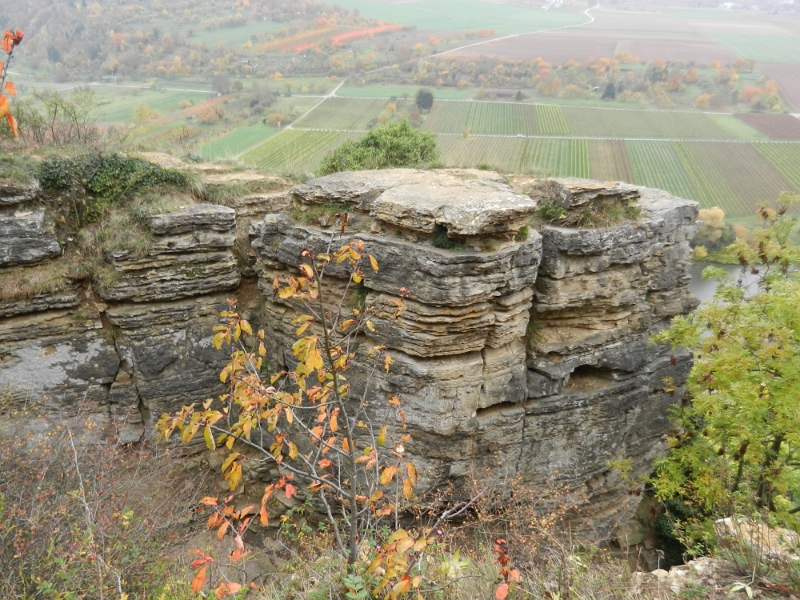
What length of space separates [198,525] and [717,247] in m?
25.4

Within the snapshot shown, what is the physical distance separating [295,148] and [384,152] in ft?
46.3

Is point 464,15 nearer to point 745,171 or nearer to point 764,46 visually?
point 764,46

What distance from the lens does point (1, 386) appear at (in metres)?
9.98

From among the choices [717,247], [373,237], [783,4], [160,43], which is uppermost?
[783,4]

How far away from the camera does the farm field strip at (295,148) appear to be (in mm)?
24100

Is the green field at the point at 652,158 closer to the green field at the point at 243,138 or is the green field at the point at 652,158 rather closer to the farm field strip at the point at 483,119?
the green field at the point at 243,138

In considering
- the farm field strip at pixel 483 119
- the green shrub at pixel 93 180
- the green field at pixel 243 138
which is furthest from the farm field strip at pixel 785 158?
the green shrub at pixel 93 180

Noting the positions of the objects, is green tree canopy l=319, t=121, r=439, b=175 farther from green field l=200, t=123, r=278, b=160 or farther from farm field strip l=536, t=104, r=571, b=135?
farm field strip l=536, t=104, r=571, b=135

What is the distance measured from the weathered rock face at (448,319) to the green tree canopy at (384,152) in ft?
14.0

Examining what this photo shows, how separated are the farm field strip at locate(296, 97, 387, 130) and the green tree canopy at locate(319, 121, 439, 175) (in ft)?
62.3

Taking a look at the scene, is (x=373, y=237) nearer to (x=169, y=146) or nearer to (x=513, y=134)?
(x=169, y=146)

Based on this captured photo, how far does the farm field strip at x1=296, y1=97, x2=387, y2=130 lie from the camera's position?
113 feet

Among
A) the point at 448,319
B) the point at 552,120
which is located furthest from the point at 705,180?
the point at 448,319

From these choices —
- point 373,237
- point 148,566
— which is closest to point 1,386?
point 148,566
